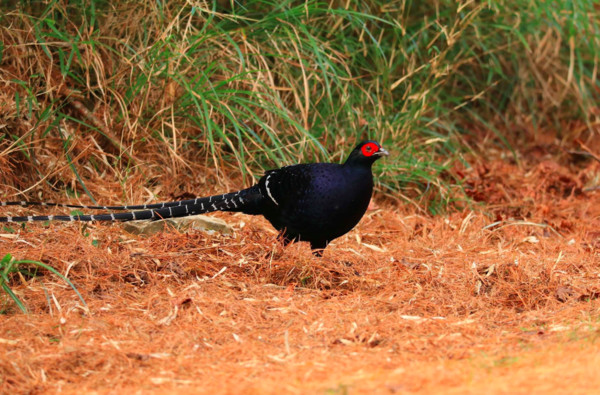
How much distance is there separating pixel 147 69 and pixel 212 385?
270cm

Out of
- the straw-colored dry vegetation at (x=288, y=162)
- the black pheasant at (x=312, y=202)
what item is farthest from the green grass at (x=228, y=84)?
the black pheasant at (x=312, y=202)

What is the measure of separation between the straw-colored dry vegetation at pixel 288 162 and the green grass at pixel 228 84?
0.8 inches

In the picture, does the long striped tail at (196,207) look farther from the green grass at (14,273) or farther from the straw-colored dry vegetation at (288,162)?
the green grass at (14,273)

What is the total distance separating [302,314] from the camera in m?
2.93

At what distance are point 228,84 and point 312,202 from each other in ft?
4.95

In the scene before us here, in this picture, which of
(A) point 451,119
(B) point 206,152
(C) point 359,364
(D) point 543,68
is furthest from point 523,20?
(C) point 359,364

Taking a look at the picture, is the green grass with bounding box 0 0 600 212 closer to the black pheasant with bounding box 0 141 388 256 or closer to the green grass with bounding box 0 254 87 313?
the black pheasant with bounding box 0 141 388 256

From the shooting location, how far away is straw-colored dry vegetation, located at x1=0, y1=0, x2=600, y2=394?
8.09 ft

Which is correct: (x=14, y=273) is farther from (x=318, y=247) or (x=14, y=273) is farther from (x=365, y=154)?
(x=365, y=154)

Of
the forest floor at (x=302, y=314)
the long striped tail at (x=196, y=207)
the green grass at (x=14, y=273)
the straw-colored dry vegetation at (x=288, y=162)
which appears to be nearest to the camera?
the forest floor at (x=302, y=314)

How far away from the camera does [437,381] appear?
6.93 ft

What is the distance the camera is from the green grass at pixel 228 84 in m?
4.40

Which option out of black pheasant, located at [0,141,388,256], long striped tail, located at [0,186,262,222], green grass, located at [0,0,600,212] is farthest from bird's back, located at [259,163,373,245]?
green grass, located at [0,0,600,212]

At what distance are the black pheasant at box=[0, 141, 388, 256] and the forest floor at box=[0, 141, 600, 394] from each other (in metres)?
0.14
